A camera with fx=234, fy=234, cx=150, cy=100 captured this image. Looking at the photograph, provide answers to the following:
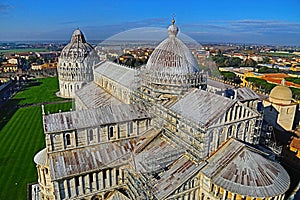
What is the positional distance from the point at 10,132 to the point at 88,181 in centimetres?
3300

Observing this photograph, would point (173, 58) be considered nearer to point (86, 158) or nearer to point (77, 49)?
point (86, 158)

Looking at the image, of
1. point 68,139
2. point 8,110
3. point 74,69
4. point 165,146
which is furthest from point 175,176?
point 74,69

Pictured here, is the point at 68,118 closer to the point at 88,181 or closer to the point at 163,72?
the point at 88,181

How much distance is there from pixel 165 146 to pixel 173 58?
10.1 meters

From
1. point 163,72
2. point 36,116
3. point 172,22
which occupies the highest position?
point 172,22

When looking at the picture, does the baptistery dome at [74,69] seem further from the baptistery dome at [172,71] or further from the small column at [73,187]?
the small column at [73,187]

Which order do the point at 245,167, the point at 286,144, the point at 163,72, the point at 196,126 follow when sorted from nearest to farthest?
the point at 245,167, the point at 196,126, the point at 163,72, the point at 286,144

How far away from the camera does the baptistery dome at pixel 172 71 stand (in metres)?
26.5

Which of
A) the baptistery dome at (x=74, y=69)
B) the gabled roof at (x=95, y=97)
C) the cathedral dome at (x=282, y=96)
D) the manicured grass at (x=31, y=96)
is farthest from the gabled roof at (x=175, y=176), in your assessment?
the baptistery dome at (x=74, y=69)

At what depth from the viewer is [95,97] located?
1874 inches

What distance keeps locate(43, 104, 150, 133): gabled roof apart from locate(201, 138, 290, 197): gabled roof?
1082 cm

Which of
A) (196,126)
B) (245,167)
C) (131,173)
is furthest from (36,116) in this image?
(245,167)

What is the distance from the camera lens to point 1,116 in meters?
59.8

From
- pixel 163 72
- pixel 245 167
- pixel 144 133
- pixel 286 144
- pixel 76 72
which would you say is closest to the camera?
pixel 245 167
